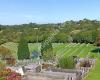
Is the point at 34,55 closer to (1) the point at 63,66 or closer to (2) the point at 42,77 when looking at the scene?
(1) the point at 63,66

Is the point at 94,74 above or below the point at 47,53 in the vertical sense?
below

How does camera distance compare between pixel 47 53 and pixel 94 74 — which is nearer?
pixel 94 74

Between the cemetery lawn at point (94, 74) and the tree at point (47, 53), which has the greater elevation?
the tree at point (47, 53)

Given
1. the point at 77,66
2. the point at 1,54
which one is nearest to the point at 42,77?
the point at 77,66

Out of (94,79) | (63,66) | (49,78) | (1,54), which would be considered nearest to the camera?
(49,78)

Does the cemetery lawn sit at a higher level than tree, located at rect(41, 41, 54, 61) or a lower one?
lower

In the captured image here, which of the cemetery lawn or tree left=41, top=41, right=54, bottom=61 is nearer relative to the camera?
the cemetery lawn

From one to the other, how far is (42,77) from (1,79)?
582 centimetres

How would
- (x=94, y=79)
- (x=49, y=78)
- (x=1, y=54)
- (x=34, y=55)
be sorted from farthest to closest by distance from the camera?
(x=34, y=55), (x=1, y=54), (x=94, y=79), (x=49, y=78)

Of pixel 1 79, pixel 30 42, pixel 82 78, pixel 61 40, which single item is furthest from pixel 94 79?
pixel 30 42

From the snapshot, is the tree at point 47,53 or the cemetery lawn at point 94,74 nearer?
the cemetery lawn at point 94,74

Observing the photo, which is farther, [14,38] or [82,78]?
[14,38]

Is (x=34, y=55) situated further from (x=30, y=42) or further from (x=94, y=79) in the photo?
(x=30, y=42)

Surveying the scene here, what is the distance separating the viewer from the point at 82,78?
3366 cm
